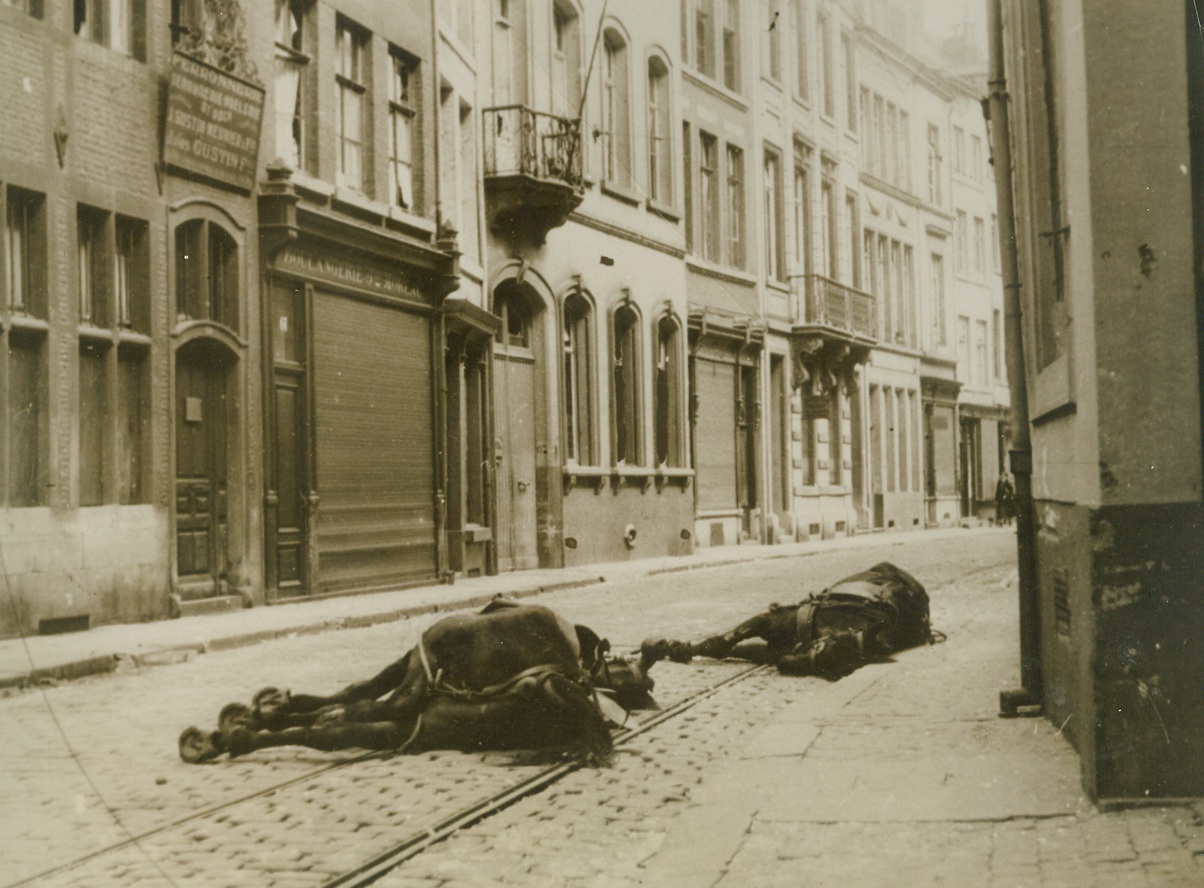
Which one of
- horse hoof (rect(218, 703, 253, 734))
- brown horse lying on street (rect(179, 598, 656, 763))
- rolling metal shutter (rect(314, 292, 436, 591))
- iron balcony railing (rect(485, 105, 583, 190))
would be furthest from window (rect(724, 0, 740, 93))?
horse hoof (rect(218, 703, 253, 734))

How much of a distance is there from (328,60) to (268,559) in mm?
1921

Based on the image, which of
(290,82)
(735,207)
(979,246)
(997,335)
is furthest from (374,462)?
(979,246)

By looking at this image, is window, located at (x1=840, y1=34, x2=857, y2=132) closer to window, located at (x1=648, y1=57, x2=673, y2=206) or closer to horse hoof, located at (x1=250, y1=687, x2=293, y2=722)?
window, located at (x1=648, y1=57, x2=673, y2=206)

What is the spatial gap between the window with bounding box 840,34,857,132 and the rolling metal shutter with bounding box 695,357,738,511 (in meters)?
1.67

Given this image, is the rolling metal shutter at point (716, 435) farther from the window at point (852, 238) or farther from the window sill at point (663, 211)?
the window at point (852, 238)

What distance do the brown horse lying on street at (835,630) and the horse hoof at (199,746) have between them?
9.26ft

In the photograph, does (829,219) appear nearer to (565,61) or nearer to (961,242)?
(961,242)

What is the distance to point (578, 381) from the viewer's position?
579cm

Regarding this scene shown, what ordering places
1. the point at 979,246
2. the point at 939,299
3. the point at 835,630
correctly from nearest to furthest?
the point at 835,630 → the point at 979,246 → the point at 939,299

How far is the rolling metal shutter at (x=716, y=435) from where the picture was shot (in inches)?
259

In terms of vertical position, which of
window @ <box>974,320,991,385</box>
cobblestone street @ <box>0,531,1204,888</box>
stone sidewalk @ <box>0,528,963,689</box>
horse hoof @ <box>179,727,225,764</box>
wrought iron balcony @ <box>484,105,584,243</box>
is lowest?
cobblestone street @ <box>0,531,1204,888</box>

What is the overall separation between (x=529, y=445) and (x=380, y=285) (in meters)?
1.14

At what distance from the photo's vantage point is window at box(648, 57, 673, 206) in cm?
592

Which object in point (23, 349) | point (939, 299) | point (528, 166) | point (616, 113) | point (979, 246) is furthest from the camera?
point (939, 299)
